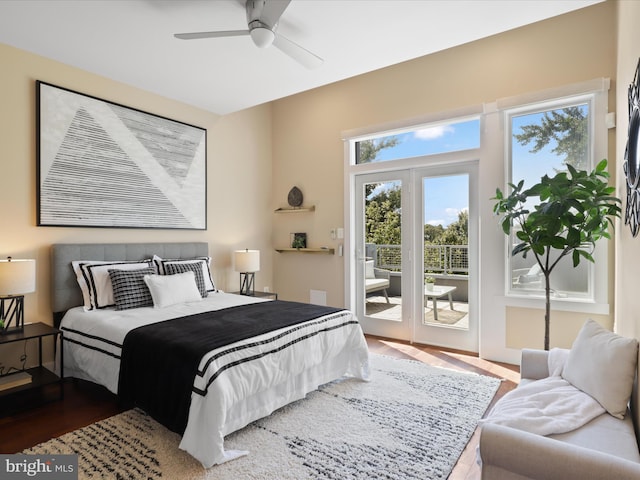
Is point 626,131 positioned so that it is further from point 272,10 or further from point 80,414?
point 80,414

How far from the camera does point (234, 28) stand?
2.88m

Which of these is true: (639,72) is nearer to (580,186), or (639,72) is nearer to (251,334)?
(580,186)

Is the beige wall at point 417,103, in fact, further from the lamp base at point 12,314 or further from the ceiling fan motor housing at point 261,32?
the lamp base at point 12,314

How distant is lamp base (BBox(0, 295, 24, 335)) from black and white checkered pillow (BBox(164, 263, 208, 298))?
114cm

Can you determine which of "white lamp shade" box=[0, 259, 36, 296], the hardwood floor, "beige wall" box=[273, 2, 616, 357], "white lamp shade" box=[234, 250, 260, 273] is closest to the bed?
the hardwood floor

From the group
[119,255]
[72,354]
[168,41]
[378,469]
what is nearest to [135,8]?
[168,41]

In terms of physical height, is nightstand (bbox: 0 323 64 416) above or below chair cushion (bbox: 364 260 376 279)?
below

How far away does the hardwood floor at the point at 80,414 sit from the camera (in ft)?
6.90

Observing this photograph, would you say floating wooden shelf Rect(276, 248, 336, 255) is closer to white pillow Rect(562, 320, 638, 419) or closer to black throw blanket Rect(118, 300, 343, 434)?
black throw blanket Rect(118, 300, 343, 434)

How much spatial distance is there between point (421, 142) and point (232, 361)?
3.28 metres

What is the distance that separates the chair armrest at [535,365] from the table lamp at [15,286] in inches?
137

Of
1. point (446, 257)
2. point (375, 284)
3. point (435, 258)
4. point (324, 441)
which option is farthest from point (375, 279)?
point (324, 441)

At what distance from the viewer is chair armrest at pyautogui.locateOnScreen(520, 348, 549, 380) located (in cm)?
214

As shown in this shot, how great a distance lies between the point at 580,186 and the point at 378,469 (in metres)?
2.32
